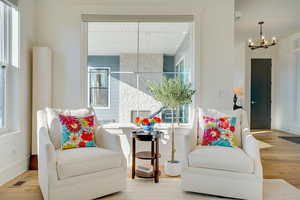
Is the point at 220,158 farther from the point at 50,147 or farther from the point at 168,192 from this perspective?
the point at 50,147

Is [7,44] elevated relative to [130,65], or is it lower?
elevated

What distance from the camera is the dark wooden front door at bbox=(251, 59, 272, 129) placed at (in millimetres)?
7945

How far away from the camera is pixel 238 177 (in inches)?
94.7

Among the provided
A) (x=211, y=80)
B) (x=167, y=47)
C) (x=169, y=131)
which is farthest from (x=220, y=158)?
(x=167, y=47)

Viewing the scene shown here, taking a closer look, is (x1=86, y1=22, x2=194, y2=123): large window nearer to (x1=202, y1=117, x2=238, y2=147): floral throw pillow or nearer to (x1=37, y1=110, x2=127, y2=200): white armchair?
(x1=202, y1=117, x2=238, y2=147): floral throw pillow

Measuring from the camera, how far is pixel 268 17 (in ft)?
17.8

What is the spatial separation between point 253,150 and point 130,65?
2.20 m

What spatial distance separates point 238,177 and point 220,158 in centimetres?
24

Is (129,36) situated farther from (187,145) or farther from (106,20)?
(187,145)

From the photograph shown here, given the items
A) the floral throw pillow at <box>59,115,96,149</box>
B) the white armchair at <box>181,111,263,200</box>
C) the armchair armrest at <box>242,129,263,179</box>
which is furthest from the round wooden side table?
the armchair armrest at <box>242,129,263,179</box>

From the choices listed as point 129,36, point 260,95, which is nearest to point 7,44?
point 129,36

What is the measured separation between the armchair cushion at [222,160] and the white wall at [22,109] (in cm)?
215

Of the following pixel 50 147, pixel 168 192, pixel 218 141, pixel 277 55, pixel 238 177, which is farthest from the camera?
pixel 277 55

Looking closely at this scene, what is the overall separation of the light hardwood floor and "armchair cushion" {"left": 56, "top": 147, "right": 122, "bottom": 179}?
54 centimetres
